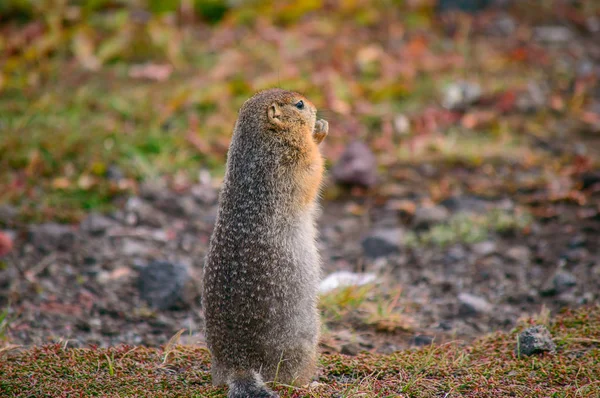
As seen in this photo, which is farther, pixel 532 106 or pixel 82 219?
pixel 532 106

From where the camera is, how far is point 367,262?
22.7 ft

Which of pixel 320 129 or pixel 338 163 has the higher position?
pixel 320 129

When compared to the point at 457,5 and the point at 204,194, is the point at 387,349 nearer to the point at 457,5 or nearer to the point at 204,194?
the point at 204,194

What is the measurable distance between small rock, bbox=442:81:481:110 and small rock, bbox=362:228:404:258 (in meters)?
3.26

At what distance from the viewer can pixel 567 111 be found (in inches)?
378

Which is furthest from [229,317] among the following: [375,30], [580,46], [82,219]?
[580,46]

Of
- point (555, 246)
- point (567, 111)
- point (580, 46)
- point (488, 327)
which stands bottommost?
point (488, 327)

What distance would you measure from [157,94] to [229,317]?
18.5 feet

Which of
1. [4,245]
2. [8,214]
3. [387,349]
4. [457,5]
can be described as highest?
[457,5]

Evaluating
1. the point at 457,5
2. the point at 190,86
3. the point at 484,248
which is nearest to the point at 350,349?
the point at 484,248

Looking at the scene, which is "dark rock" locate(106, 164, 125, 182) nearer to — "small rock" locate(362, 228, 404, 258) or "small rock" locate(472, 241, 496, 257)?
"small rock" locate(362, 228, 404, 258)

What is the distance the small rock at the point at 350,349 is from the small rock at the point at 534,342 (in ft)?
3.59

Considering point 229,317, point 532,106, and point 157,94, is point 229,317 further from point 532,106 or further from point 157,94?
point 532,106

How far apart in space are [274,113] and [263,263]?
3.01 ft
